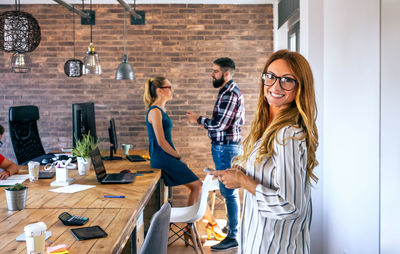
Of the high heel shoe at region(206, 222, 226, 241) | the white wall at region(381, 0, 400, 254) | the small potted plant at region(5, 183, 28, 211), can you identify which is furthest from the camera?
the high heel shoe at region(206, 222, 226, 241)

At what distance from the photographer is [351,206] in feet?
9.01

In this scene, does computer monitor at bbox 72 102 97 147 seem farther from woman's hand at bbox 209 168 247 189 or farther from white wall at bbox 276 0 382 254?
woman's hand at bbox 209 168 247 189

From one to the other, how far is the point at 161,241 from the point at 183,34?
438cm

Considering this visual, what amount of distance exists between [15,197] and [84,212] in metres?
0.40

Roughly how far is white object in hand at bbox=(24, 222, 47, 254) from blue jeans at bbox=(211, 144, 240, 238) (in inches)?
103

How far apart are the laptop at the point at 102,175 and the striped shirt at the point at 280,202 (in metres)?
1.60

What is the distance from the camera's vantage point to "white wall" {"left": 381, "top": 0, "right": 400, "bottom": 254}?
2012mm

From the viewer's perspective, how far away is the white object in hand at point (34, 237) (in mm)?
1491

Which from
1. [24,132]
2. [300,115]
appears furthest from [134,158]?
[300,115]

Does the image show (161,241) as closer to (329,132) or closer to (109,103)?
(329,132)

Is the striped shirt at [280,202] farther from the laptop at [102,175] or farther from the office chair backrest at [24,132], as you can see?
the office chair backrest at [24,132]

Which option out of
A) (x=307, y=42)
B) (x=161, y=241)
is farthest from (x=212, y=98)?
(x=161, y=241)

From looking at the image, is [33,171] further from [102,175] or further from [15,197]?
[15,197]

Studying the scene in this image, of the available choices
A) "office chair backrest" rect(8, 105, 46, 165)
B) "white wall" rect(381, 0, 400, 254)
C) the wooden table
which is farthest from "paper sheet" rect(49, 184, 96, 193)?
"office chair backrest" rect(8, 105, 46, 165)
